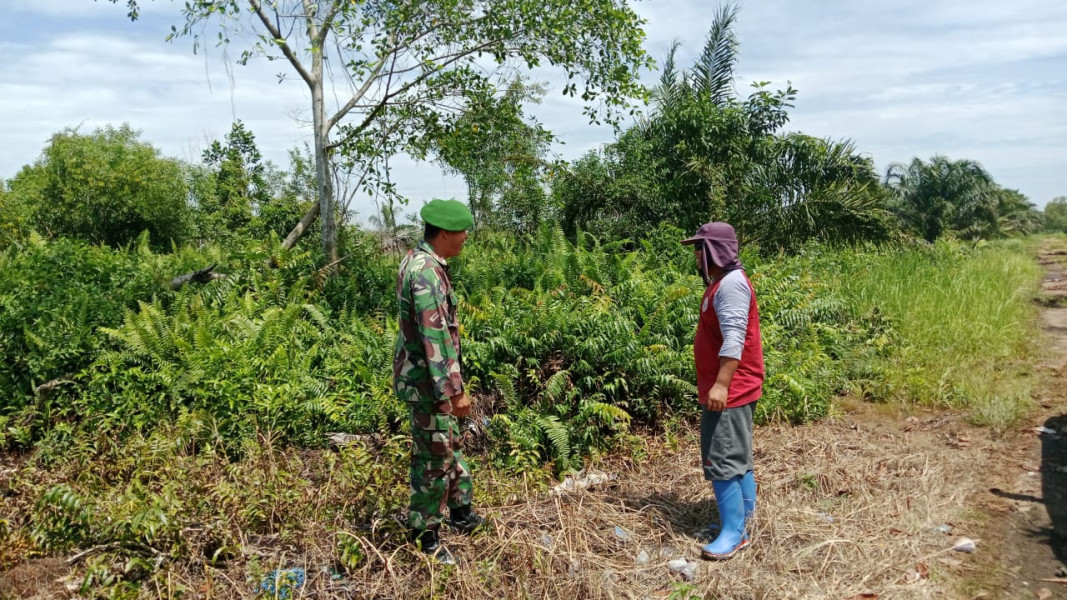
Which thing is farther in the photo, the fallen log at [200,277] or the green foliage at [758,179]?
the green foliage at [758,179]

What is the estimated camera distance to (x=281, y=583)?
3.33 metres

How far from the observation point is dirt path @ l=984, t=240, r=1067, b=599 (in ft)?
11.9

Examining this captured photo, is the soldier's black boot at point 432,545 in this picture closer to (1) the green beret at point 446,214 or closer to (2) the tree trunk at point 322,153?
(1) the green beret at point 446,214

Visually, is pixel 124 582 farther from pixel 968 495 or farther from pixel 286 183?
pixel 286 183

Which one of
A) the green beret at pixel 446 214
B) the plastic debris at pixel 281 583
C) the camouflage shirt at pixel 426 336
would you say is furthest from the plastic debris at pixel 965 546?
the plastic debris at pixel 281 583

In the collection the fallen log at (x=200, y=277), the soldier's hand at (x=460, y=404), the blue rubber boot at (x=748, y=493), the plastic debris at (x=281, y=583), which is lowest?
the plastic debris at (x=281, y=583)

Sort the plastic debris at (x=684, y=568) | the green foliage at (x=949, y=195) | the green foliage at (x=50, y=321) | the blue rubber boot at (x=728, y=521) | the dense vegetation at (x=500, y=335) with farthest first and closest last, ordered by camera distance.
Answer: the green foliage at (x=949, y=195)
the green foliage at (x=50, y=321)
the dense vegetation at (x=500, y=335)
the blue rubber boot at (x=728, y=521)
the plastic debris at (x=684, y=568)

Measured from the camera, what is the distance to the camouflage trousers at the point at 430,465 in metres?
3.57

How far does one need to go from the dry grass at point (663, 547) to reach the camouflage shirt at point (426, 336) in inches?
32.2

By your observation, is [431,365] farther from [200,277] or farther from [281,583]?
[200,277]

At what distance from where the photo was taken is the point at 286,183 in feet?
68.0

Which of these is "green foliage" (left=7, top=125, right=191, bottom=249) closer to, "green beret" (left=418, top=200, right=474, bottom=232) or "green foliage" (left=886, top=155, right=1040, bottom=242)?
"green beret" (left=418, top=200, right=474, bottom=232)

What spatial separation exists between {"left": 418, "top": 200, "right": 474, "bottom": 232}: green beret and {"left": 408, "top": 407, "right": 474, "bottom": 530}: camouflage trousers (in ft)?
3.09

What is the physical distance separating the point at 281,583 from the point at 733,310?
2.53 metres
